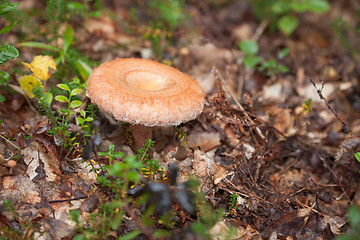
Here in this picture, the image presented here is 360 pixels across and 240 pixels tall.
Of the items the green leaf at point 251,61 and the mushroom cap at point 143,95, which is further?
the green leaf at point 251,61

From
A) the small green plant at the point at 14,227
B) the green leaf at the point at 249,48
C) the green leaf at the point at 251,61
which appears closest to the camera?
the small green plant at the point at 14,227

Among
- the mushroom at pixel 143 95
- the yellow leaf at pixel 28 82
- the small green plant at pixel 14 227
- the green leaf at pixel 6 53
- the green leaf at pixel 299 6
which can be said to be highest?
the green leaf at pixel 299 6

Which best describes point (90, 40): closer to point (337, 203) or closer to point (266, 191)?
point (266, 191)

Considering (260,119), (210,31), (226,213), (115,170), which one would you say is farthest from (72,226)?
(210,31)

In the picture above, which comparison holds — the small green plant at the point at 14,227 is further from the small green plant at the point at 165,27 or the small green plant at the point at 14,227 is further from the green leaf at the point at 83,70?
the small green plant at the point at 165,27

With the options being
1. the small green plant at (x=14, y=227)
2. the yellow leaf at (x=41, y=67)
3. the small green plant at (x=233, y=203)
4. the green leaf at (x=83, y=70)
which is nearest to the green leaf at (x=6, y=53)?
the yellow leaf at (x=41, y=67)

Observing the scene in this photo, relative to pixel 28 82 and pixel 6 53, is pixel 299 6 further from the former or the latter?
pixel 6 53
